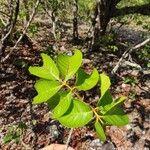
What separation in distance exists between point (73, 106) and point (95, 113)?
80 millimetres

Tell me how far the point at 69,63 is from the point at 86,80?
9 centimetres

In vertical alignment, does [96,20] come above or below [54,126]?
above

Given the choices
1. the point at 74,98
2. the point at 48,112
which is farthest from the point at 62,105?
the point at 48,112

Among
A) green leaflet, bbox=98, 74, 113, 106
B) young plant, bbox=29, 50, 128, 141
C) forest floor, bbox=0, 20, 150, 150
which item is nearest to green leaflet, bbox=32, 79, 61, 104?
young plant, bbox=29, 50, 128, 141

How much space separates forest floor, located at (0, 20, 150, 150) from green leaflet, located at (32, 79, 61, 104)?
5246mm

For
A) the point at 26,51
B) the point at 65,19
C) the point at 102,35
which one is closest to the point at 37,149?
the point at 26,51

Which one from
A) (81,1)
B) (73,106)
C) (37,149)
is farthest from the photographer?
(81,1)

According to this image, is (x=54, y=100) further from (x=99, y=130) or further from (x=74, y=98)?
(x=99, y=130)

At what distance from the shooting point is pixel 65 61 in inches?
46.5

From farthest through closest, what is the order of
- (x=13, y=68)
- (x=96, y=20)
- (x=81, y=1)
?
(x=81, y=1) < (x=96, y=20) < (x=13, y=68)

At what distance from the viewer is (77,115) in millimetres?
1131

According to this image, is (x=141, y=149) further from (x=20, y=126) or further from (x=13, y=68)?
(x=13, y=68)

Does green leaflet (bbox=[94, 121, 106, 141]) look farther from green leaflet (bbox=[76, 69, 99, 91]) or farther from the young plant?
green leaflet (bbox=[76, 69, 99, 91])

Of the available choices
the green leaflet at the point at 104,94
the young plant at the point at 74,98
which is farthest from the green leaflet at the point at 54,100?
the green leaflet at the point at 104,94
